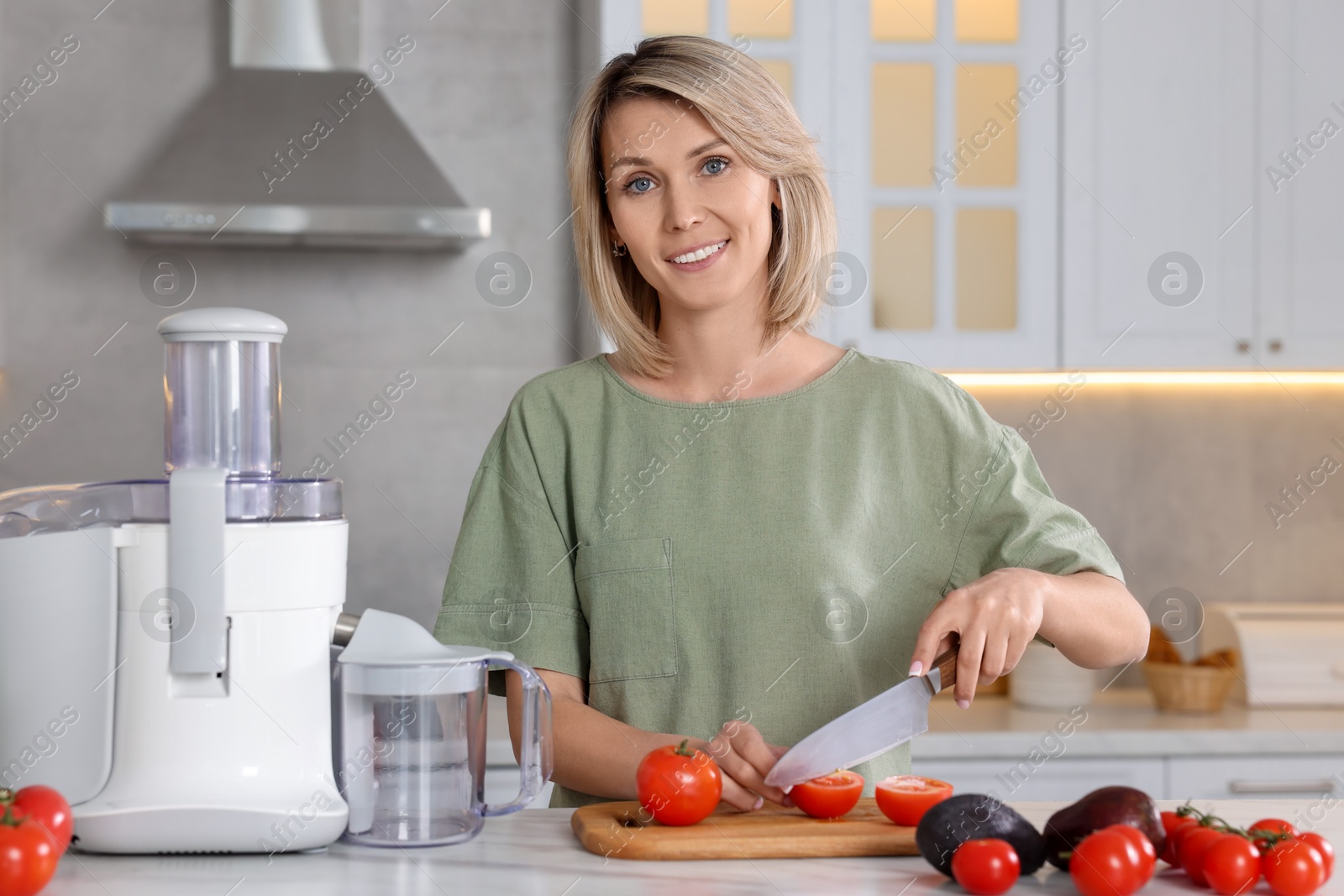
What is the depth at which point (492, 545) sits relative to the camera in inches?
45.5

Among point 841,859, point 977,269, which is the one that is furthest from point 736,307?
point 977,269

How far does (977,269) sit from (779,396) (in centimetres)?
113

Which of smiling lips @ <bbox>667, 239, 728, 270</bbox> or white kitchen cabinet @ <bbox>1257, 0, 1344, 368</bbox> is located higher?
white kitchen cabinet @ <bbox>1257, 0, 1344, 368</bbox>

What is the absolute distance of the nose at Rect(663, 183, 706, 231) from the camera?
111 cm

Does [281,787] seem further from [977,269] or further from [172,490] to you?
[977,269]

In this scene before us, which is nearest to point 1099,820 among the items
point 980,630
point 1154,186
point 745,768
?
point 980,630

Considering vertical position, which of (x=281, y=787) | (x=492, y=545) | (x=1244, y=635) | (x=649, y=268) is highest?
(x=649, y=268)

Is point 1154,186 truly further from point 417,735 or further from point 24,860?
point 24,860

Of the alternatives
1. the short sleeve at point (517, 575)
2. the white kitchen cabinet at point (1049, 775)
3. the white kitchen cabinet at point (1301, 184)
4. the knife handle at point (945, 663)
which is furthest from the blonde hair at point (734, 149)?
the white kitchen cabinet at point (1301, 184)

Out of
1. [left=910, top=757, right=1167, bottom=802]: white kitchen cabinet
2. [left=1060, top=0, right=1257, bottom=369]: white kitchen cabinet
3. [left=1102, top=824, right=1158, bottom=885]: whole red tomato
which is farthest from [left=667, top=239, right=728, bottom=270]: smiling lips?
[left=1060, top=0, right=1257, bottom=369]: white kitchen cabinet

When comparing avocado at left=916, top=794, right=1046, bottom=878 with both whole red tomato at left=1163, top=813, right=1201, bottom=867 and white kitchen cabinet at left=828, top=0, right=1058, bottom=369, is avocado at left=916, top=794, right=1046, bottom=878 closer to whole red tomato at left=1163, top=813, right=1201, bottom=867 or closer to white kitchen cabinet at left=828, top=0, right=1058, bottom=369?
whole red tomato at left=1163, top=813, right=1201, bottom=867

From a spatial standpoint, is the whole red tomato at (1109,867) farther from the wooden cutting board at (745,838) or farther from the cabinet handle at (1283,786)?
the cabinet handle at (1283,786)

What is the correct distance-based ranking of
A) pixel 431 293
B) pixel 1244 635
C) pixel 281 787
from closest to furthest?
1. pixel 281 787
2. pixel 1244 635
3. pixel 431 293

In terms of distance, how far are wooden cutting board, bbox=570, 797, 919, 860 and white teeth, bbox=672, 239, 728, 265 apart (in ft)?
1.70
